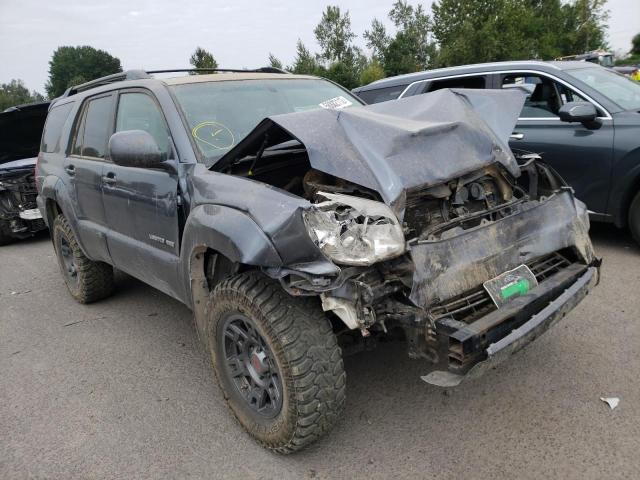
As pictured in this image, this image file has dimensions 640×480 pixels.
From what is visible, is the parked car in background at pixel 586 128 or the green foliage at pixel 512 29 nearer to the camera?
the parked car in background at pixel 586 128

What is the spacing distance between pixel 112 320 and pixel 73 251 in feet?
2.64

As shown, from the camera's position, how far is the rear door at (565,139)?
481 centimetres

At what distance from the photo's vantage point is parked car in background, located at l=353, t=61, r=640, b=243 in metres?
4.71

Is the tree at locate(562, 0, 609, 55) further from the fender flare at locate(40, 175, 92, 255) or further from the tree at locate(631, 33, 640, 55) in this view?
the fender flare at locate(40, 175, 92, 255)

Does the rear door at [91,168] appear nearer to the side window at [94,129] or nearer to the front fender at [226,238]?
the side window at [94,129]

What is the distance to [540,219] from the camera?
280 cm

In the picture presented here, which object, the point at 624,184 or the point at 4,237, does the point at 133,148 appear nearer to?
the point at 624,184

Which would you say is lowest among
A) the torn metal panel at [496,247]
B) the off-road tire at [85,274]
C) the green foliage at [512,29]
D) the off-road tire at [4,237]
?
the off-road tire at [4,237]

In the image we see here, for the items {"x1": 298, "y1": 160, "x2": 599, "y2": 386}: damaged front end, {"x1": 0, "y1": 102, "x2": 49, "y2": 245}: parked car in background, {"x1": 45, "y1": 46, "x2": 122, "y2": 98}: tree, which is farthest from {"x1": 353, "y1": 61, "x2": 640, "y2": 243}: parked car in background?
{"x1": 45, "y1": 46, "x2": 122, "y2": 98}: tree

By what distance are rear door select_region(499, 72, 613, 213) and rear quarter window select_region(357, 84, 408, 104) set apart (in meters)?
1.47

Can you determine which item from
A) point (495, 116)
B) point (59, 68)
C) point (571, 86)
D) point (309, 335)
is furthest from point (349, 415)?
point (59, 68)

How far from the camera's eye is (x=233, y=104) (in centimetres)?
349

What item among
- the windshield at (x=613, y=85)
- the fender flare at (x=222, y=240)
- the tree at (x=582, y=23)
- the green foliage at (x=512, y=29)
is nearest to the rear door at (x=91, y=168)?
the fender flare at (x=222, y=240)

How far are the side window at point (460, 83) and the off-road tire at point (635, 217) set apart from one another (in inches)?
82.8
